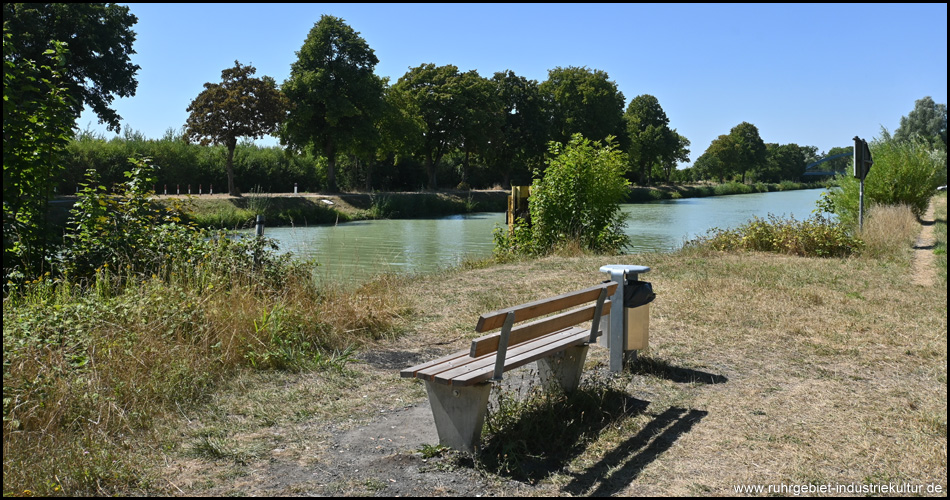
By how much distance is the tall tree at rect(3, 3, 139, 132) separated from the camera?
95.2ft

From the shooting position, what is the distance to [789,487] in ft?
11.7

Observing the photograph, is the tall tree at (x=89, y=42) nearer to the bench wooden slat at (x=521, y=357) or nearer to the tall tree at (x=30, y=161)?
the tall tree at (x=30, y=161)

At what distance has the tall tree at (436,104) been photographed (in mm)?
51219

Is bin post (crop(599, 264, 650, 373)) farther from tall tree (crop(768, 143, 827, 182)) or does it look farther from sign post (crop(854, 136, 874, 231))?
tall tree (crop(768, 143, 827, 182))

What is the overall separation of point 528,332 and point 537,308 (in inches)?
7.2

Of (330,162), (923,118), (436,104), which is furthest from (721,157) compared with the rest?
(330,162)

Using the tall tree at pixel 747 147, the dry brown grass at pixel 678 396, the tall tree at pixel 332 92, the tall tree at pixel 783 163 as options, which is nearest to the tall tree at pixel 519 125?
the tall tree at pixel 332 92

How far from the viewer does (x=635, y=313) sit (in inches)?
223

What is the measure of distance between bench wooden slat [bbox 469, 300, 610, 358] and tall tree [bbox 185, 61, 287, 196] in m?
32.7

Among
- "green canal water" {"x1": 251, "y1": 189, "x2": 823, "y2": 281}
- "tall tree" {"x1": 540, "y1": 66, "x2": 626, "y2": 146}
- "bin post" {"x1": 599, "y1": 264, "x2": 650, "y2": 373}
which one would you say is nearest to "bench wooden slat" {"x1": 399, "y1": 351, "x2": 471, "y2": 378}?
"bin post" {"x1": 599, "y1": 264, "x2": 650, "y2": 373}

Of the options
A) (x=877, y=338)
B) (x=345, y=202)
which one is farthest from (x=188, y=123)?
(x=877, y=338)

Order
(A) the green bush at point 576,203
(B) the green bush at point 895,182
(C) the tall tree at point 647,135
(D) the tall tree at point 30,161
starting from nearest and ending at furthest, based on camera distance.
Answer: (D) the tall tree at point 30,161 < (A) the green bush at point 576,203 < (B) the green bush at point 895,182 < (C) the tall tree at point 647,135

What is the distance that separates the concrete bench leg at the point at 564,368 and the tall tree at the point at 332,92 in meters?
36.8

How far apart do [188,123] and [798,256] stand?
29.8 m
